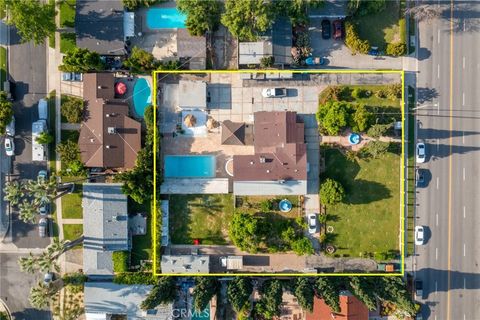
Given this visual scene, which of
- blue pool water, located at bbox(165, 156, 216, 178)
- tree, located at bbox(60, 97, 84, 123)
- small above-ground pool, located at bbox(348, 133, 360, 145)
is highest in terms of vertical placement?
tree, located at bbox(60, 97, 84, 123)

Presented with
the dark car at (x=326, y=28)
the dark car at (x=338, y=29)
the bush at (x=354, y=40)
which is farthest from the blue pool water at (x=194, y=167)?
the bush at (x=354, y=40)

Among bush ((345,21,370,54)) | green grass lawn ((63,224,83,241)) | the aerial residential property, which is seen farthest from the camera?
green grass lawn ((63,224,83,241))

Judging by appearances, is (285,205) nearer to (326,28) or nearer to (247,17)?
(326,28)

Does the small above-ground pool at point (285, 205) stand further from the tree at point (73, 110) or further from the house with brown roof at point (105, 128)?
the tree at point (73, 110)

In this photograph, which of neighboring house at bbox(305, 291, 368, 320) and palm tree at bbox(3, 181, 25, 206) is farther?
neighboring house at bbox(305, 291, 368, 320)

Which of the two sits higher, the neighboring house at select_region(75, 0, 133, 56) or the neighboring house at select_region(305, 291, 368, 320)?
the neighboring house at select_region(75, 0, 133, 56)

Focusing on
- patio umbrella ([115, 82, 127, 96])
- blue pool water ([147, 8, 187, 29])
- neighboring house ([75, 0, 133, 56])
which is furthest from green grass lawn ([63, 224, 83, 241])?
blue pool water ([147, 8, 187, 29])

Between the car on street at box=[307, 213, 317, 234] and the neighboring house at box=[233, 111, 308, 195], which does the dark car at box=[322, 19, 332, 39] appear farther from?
the car on street at box=[307, 213, 317, 234]
